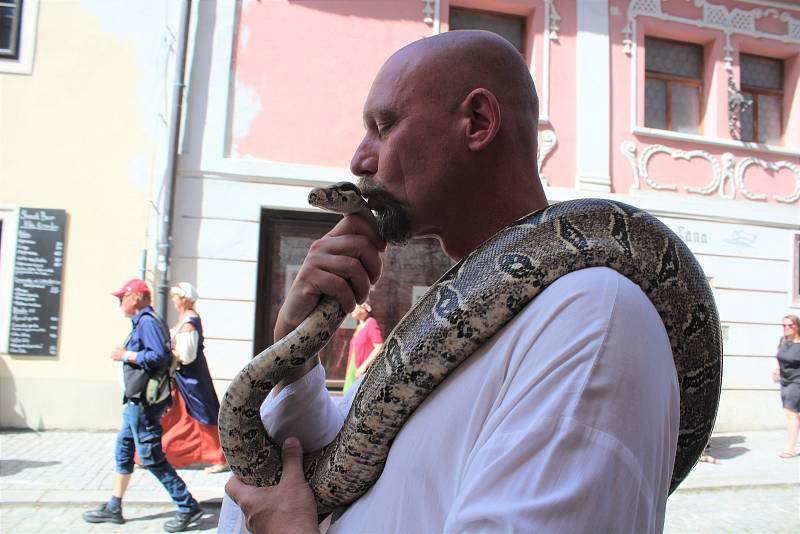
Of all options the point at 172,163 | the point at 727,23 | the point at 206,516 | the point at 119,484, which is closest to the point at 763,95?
the point at 727,23

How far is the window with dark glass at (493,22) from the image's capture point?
9.71m

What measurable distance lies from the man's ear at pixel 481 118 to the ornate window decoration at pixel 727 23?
9348 mm

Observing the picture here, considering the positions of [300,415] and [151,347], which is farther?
[151,347]

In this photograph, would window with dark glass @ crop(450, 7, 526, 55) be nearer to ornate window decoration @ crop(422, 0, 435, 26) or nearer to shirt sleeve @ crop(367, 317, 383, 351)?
ornate window decoration @ crop(422, 0, 435, 26)

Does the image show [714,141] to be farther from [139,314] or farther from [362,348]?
[139,314]

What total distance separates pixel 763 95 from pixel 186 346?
33.9 ft

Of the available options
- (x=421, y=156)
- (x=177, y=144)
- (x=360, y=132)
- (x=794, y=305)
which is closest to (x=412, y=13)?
(x=360, y=132)

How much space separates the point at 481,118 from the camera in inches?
51.3

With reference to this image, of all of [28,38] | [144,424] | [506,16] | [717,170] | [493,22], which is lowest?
[144,424]

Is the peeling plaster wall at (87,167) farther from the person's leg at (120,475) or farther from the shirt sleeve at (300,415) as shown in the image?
the shirt sleeve at (300,415)

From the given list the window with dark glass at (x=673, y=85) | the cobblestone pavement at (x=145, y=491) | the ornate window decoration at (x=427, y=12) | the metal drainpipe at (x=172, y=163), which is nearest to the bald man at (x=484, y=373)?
the cobblestone pavement at (x=145, y=491)

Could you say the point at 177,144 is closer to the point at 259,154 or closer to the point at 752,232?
the point at 259,154

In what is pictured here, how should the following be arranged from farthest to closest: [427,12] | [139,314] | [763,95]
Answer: [763,95]
[427,12]
[139,314]

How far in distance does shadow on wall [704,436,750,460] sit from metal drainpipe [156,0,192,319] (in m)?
7.32
